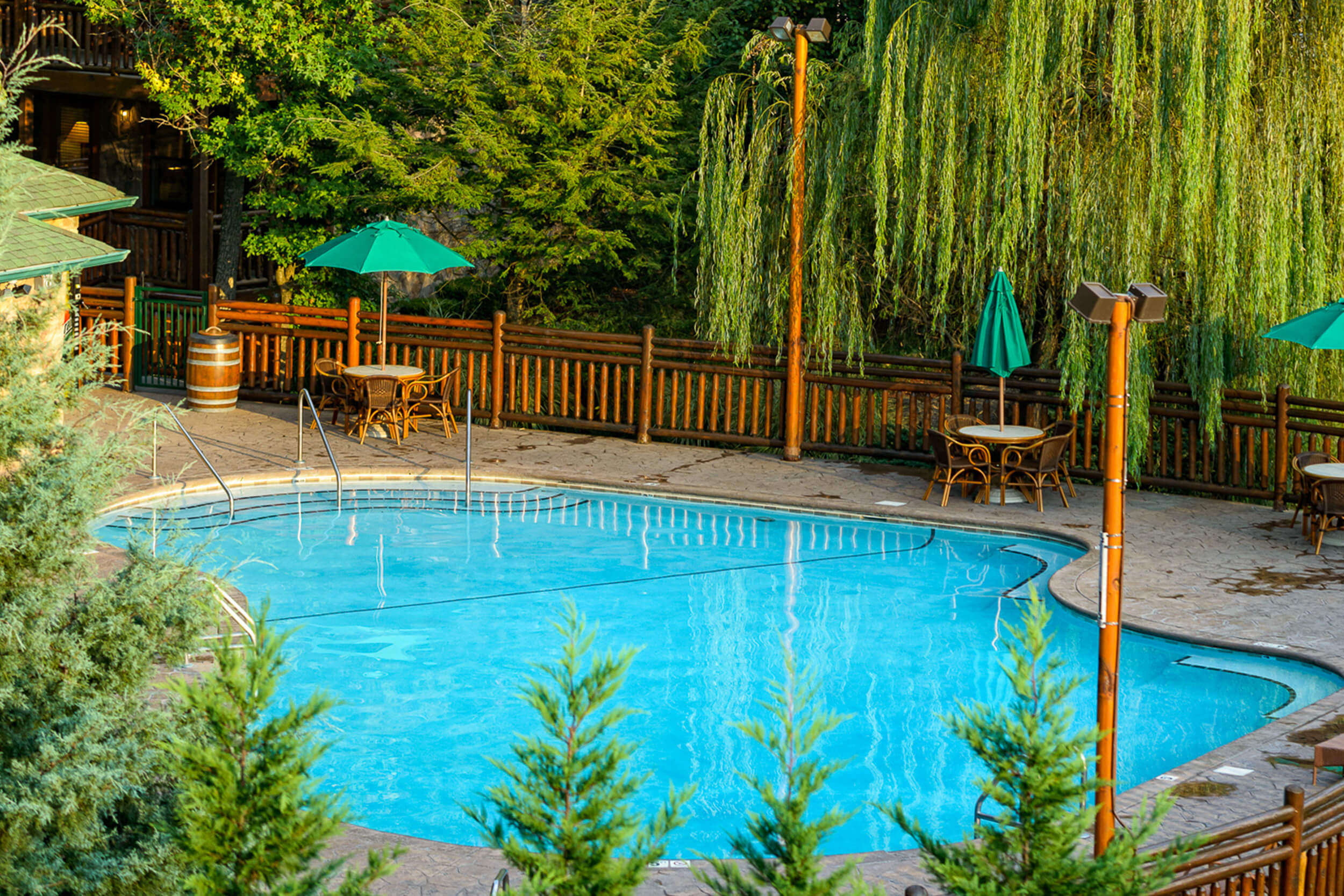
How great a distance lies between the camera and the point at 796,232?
58.2 ft

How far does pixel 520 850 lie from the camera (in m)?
5.33

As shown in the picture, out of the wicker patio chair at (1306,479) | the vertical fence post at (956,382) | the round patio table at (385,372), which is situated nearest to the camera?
the wicker patio chair at (1306,479)

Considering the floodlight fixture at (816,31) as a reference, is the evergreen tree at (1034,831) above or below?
below

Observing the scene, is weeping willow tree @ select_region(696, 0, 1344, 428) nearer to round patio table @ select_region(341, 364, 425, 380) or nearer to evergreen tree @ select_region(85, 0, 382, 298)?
round patio table @ select_region(341, 364, 425, 380)

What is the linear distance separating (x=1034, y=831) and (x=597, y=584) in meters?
9.21

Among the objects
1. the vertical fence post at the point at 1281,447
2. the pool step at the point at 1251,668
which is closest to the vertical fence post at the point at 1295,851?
the pool step at the point at 1251,668

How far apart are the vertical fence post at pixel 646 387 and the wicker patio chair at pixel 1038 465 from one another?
14.4ft

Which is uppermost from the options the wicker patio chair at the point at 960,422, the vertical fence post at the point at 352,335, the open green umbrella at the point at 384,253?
the open green umbrella at the point at 384,253

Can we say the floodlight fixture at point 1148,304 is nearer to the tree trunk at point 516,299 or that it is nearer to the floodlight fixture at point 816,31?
the floodlight fixture at point 816,31

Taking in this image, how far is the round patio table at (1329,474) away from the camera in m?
14.6

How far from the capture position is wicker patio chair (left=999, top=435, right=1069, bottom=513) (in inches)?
639

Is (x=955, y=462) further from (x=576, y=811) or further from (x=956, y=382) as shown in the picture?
(x=576, y=811)

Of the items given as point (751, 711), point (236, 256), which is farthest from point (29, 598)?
point (236, 256)

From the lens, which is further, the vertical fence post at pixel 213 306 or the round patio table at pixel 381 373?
the vertical fence post at pixel 213 306
